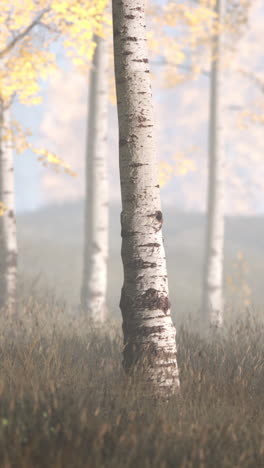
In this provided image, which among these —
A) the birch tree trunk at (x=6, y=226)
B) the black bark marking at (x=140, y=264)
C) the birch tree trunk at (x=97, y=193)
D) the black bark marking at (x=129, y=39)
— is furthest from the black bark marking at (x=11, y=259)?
the black bark marking at (x=129, y=39)

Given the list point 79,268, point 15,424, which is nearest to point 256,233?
point 79,268

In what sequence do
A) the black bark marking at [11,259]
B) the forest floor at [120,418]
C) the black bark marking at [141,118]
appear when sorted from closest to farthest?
the forest floor at [120,418]
the black bark marking at [141,118]
the black bark marking at [11,259]

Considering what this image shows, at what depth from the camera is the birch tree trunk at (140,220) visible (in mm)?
4789

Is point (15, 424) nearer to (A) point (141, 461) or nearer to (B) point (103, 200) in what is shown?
(A) point (141, 461)

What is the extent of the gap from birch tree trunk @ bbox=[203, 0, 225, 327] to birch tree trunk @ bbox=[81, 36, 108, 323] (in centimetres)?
275

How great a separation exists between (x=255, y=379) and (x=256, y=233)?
21.8m

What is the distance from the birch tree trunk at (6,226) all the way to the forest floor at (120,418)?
375 centimetres

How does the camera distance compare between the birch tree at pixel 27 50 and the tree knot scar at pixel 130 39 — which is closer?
the tree knot scar at pixel 130 39

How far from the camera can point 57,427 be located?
3354mm

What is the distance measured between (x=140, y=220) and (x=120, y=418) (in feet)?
5.45

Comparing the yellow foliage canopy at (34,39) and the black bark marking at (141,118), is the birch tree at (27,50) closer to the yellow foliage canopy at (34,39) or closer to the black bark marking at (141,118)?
the yellow foliage canopy at (34,39)

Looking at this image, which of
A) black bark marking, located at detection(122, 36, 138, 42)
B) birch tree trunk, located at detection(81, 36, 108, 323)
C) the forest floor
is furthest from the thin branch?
the forest floor

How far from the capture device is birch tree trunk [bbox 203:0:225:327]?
12.5 metres

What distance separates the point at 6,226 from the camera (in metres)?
9.30
